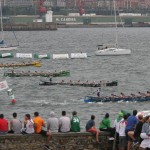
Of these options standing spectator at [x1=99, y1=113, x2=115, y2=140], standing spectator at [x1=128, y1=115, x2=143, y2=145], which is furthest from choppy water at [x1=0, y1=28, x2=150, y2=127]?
standing spectator at [x1=128, y1=115, x2=143, y2=145]

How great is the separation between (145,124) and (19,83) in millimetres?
63948

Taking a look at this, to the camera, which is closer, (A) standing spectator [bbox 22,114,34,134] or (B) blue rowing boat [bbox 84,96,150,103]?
(A) standing spectator [bbox 22,114,34,134]

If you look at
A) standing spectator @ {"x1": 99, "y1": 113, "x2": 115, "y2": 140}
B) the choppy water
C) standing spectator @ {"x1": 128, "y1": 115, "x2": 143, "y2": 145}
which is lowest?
the choppy water

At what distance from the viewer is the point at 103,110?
6216cm

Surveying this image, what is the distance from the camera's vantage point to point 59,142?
30516mm

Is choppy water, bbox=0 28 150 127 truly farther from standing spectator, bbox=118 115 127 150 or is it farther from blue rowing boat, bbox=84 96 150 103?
standing spectator, bbox=118 115 127 150

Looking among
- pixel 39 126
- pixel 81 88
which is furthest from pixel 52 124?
pixel 81 88

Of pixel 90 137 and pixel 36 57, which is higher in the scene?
pixel 90 137

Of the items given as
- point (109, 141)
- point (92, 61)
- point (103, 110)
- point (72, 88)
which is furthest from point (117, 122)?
point (92, 61)

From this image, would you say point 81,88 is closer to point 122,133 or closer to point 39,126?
point 39,126

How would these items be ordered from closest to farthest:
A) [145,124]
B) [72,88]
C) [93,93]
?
[145,124] → [93,93] → [72,88]

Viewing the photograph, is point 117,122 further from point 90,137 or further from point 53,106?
point 53,106

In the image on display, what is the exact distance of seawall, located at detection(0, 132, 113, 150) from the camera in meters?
30.1

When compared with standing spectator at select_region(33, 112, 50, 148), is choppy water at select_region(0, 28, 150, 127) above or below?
below
